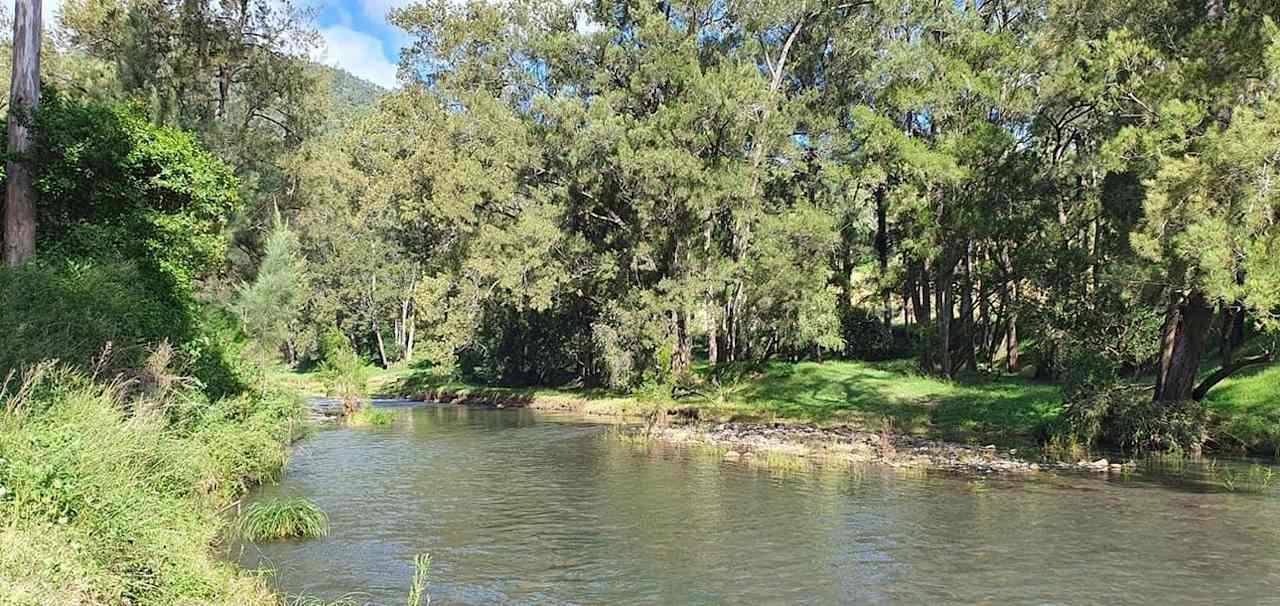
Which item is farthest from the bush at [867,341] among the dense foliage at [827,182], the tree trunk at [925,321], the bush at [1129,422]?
the bush at [1129,422]

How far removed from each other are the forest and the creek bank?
76.0 inches

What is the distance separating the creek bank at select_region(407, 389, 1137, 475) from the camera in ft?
68.0

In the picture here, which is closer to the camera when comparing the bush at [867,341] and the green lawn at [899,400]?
the green lawn at [899,400]

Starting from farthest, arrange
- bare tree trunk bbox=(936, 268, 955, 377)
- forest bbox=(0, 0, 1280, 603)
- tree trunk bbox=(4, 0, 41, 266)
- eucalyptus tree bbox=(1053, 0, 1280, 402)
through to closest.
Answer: bare tree trunk bbox=(936, 268, 955, 377)
eucalyptus tree bbox=(1053, 0, 1280, 402)
tree trunk bbox=(4, 0, 41, 266)
forest bbox=(0, 0, 1280, 603)

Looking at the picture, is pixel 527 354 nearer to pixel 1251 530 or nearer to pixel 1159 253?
pixel 1159 253

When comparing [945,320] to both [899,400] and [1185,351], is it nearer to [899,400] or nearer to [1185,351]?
[899,400]

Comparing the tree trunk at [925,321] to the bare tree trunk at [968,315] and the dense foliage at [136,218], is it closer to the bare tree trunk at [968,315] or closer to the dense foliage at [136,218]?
the bare tree trunk at [968,315]

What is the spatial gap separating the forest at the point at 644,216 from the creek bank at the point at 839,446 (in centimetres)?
193

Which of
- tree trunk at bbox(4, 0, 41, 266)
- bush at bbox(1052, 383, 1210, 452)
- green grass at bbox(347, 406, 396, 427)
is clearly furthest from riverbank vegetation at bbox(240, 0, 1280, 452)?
tree trunk at bbox(4, 0, 41, 266)

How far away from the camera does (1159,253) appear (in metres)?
19.6

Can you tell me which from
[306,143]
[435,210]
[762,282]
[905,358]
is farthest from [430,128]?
[905,358]

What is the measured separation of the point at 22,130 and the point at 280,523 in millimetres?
10410

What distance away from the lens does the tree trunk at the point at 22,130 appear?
16.3m

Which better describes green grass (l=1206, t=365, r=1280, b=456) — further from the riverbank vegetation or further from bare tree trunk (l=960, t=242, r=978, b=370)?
bare tree trunk (l=960, t=242, r=978, b=370)
